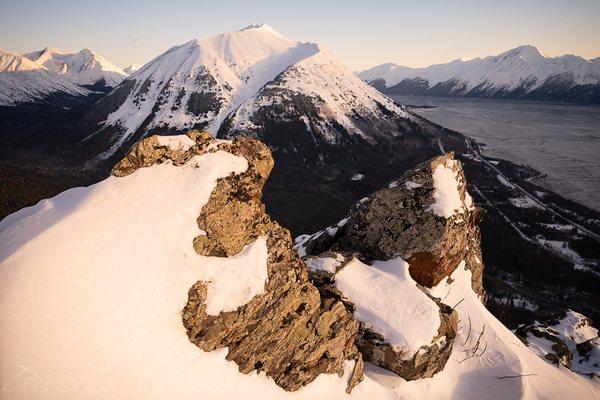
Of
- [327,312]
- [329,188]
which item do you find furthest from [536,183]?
[327,312]

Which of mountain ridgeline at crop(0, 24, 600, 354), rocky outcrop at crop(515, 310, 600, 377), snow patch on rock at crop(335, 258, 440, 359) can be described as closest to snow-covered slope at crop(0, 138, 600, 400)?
snow patch on rock at crop(335, 258, 440, 359)

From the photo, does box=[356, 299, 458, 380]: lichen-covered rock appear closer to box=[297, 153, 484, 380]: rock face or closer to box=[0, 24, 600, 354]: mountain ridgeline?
box=[297, 153, 484, 380]: rock face

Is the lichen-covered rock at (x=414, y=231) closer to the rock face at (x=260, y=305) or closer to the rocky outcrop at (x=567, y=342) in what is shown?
the rock face at (x=260, y=305)

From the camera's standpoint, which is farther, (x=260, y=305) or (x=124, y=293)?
(x=260, y=305)

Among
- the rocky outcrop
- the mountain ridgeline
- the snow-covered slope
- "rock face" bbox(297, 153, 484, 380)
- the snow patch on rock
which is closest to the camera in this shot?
the snow-covered slope

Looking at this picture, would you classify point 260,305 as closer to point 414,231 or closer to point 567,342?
point 414,231

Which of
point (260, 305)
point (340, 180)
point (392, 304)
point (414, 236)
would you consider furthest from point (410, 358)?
point (340, 180)
